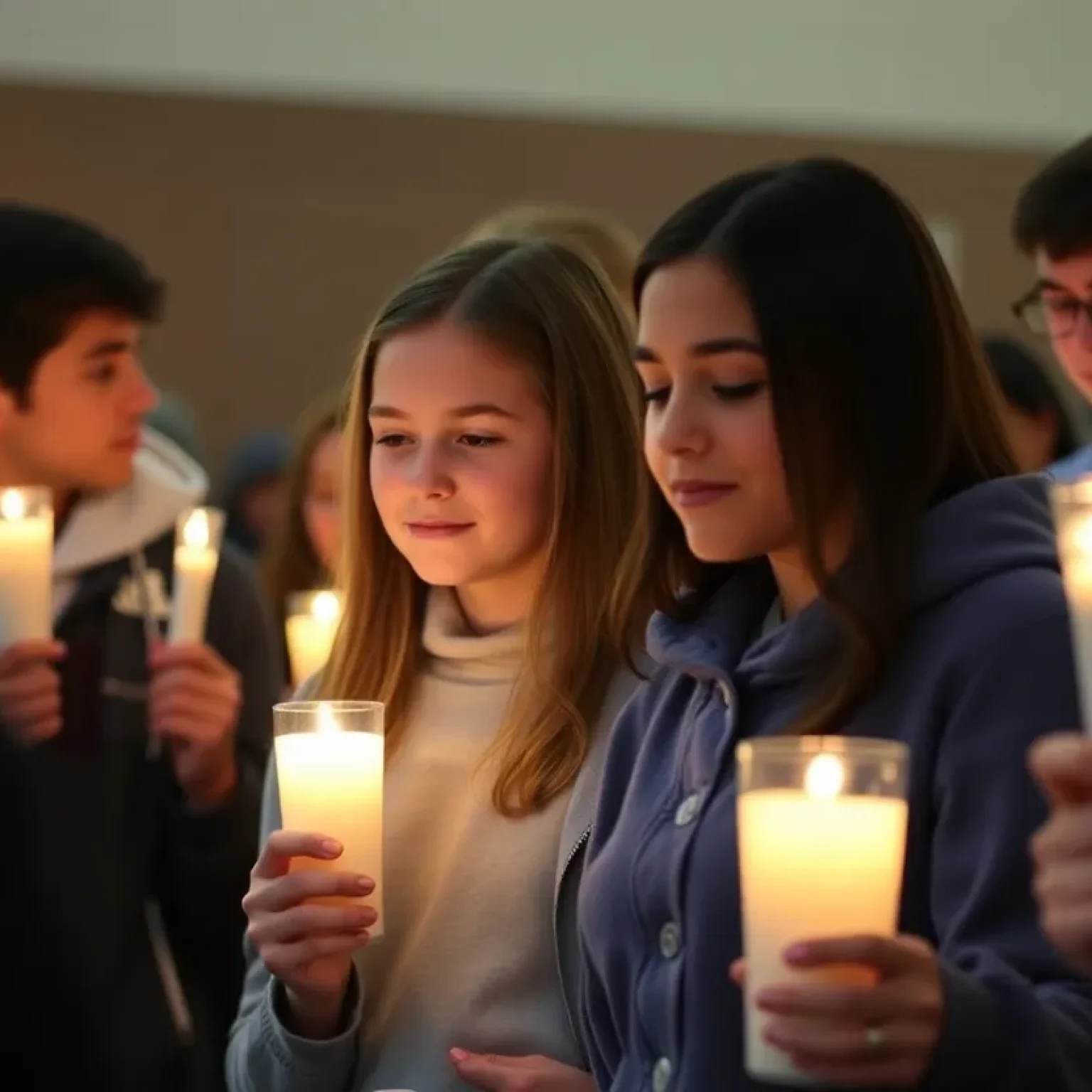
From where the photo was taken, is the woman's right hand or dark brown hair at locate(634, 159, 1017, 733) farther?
the woman's right hand

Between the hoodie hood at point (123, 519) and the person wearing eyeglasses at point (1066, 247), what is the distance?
1.24 meters

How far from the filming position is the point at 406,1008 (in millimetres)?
1899

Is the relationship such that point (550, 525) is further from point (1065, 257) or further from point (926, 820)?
point (1065, 257)

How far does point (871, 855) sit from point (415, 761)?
2.75 ft

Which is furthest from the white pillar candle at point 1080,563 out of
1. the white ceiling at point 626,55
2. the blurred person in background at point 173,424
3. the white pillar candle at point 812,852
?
the white ceiling at point 626,55

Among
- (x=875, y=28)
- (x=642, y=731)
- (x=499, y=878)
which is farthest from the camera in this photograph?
(x=875, y=28)

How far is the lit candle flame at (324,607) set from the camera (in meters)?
2.58

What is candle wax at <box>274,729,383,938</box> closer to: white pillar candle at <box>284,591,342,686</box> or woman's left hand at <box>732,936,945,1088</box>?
woman's left hand at <box>732,936,945,1088</box>

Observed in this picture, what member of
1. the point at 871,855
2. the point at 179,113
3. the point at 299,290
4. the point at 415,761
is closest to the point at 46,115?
the point at 179,113

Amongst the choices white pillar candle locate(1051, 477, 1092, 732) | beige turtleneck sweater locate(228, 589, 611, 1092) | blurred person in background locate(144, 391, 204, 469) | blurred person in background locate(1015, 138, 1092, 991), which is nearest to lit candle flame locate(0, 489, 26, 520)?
beige turtleneck sweater locate(228, 589, 611, 1092)

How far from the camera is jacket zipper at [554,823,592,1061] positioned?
5.93 feet

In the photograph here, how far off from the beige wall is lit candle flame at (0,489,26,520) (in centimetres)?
372

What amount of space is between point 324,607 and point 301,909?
97 cm

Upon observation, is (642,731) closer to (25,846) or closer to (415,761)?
(415,761)
